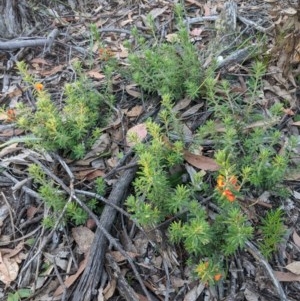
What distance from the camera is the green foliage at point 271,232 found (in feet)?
6.68

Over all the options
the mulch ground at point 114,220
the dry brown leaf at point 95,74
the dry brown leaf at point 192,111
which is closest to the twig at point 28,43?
the mulch ground at point 114,220

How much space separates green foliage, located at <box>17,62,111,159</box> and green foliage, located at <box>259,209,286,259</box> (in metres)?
1.03

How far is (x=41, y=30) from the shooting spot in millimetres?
3557

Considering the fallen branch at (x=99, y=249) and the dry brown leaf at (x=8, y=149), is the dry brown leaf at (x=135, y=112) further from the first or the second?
the dry brown leaf at (x=8, y=149)

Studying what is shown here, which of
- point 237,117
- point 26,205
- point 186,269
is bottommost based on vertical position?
point 186,269

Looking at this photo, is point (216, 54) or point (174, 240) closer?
point (174, 240)

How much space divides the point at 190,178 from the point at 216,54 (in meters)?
0.93

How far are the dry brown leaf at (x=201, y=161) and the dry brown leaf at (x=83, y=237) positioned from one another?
62 cm

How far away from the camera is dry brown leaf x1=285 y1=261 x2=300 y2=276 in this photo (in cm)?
209

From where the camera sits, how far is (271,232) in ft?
6.77

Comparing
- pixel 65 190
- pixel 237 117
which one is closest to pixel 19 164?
pixel 65 190

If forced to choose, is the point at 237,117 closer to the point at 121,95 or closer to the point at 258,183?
the point at 258,183

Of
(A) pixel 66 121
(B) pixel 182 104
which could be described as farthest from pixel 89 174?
(B) pixel 182 104

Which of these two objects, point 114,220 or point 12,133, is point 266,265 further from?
point 12,133
